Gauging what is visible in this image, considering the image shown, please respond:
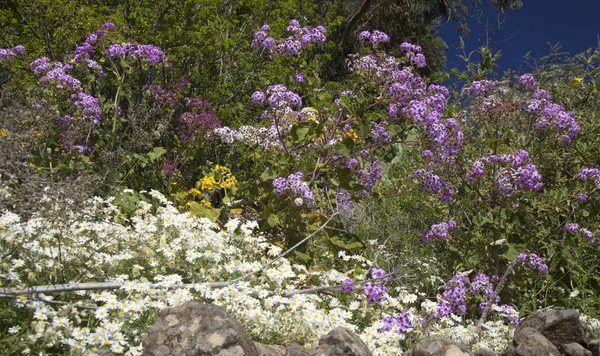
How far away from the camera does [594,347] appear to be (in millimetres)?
3695

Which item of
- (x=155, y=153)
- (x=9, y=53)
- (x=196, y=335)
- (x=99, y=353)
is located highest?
(x=9, y=53)

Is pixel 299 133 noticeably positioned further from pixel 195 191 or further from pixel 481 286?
pixel 481 286

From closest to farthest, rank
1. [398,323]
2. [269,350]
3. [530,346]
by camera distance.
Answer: [269,350], [530,346], [398,323]

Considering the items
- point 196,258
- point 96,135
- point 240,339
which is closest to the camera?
point 240,339

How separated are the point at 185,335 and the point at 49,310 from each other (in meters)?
0.62

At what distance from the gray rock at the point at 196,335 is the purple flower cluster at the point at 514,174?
105 inches

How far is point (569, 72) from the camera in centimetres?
955

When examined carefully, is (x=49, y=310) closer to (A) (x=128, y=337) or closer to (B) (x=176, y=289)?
(A) (x=128, y=337)

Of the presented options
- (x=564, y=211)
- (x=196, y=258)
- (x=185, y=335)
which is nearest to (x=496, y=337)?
(x=564, y=211)

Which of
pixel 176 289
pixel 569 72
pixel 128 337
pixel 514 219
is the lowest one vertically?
pixel 128 337

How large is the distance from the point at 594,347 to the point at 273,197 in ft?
8.60

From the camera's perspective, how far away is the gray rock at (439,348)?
10.0ft

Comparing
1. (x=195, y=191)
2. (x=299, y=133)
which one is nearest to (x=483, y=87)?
(x=299, y=133)

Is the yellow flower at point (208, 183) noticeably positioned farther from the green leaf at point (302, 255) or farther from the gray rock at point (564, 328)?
the gray rock at point (564, 328)
